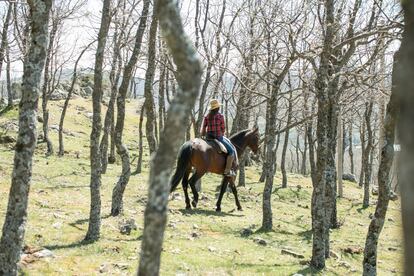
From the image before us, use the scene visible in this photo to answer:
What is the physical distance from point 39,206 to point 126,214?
2750mm

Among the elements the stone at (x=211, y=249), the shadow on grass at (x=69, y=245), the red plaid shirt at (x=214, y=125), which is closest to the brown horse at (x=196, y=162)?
the red plaid shirt at (x=214, y=125)

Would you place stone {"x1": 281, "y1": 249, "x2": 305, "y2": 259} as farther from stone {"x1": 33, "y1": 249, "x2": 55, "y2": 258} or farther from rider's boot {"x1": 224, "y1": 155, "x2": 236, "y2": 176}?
stone {"x1": 33, "y1": 249, "x2": 55, "y2": 258}

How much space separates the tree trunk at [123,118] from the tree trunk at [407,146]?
11804mm

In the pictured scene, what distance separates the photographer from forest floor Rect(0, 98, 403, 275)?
9.83 metres

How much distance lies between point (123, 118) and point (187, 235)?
12.2 feet

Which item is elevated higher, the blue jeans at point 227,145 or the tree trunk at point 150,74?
the tree trunk at point 150,74

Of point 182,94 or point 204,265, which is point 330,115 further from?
point 182,94

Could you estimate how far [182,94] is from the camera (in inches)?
121

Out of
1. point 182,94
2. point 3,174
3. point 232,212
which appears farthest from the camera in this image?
point 3,174

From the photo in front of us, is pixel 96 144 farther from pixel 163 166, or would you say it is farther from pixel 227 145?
pixel 163 166

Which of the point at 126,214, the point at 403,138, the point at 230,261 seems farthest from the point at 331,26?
the point at 403,138

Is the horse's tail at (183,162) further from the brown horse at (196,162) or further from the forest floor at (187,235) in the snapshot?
the forest floor at (187,235)

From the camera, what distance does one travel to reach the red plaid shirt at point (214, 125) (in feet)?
57.1

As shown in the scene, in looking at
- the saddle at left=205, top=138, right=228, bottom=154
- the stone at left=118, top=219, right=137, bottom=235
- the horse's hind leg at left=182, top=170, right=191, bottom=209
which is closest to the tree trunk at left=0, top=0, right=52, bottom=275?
the stone at left=118, top=219, right=137, bottom=235
